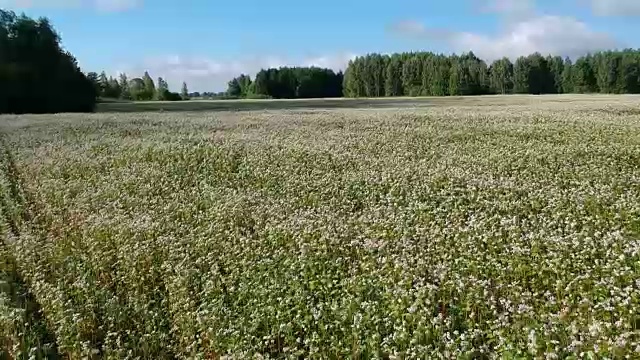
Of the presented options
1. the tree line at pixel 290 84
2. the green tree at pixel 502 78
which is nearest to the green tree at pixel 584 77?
the green tree at pixel 502 78

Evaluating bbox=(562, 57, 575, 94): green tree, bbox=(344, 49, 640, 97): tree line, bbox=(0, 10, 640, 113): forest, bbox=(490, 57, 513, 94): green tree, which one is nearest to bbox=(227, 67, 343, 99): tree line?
bbox=(0, 10, 640, 113): forest

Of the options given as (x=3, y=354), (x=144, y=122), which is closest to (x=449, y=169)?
(x=3, y=354)

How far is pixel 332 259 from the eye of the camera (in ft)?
23.3

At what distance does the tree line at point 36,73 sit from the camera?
2237 inches

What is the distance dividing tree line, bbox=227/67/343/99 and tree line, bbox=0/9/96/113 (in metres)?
58.9

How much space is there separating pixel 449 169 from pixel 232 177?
5.19 m

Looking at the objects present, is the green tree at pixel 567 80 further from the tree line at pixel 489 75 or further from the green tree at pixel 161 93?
the green tree at pixel 161 93

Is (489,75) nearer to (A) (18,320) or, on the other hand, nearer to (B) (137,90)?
(B) (137,90)

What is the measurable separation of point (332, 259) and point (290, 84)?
386ft

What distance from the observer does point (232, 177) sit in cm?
1417

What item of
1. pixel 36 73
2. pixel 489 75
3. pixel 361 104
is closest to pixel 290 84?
pixel 489 75

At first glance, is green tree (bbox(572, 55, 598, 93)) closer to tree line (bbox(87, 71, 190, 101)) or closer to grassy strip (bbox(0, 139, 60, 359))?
tree line (bbox(87, 71, 190, 101))

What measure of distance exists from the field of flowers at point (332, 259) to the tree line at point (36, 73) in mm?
47275

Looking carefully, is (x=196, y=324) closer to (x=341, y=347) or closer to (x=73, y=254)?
(x=341, y=347)
